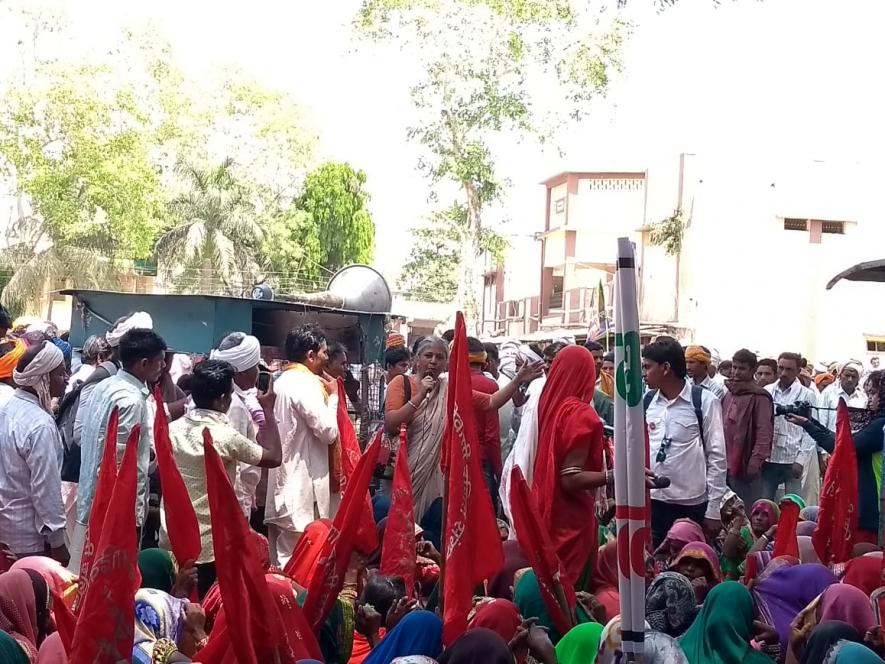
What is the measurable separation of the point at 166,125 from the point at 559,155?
1054cm

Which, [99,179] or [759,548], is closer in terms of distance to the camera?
[759,548]

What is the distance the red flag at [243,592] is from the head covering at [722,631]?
61.5 inches

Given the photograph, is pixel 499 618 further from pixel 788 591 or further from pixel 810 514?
pixel 810 514

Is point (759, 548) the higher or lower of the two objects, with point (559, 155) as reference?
lower

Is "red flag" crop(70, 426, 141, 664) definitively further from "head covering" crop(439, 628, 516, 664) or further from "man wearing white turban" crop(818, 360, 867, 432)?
"man wearing white turban" crop(818, 360, 867, 432)

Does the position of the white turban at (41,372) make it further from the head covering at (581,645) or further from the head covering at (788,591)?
the head covering at (788,591)

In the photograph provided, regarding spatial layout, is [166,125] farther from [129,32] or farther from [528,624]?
[528,624]

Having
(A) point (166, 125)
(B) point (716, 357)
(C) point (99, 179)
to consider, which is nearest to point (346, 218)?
(A) point (166, 125)

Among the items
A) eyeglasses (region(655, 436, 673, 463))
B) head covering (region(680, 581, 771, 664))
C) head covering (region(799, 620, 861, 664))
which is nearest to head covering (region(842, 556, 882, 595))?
head covering (region(680, 581, 771, 664))

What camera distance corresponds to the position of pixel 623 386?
3.30 meters

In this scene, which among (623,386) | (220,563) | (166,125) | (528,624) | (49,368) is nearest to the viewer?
(623,386)

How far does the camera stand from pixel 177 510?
17.5ft

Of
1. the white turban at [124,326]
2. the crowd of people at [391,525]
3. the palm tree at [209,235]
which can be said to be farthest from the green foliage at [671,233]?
the crowd of people at [391,525]

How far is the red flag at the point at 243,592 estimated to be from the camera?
4.13 m
